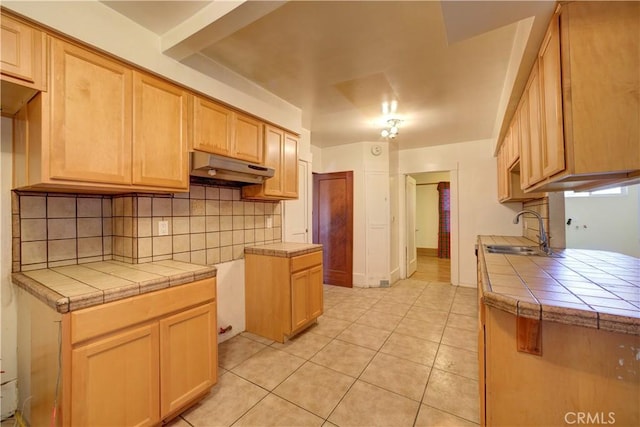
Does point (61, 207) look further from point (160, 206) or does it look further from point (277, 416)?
point (277, 416)

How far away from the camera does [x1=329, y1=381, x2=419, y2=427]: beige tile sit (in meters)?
1.48

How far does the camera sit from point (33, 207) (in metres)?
1.51

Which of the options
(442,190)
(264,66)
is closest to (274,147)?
(264,66)

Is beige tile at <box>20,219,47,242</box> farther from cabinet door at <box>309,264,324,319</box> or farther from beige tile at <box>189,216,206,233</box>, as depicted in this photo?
cabinet door at <box>309,264,324,319</box>

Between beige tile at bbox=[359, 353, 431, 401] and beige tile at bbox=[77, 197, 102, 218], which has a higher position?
beige tile at bbox=[77, 197, 102, 218]

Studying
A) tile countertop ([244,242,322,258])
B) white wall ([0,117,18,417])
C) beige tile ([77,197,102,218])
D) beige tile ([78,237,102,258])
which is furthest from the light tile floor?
beige tile ([77,197,102,218])

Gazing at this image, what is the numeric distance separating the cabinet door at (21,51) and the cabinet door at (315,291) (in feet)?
7.34

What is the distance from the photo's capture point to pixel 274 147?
8.36 ft

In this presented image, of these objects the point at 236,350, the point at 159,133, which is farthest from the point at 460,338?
the point at 159,133

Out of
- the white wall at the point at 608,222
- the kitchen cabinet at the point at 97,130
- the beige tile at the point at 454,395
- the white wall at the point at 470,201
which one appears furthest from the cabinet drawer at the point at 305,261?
the white wall at the point at 608,222

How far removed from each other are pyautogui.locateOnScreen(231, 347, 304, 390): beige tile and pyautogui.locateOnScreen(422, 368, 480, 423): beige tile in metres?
0.98

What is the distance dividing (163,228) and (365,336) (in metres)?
2.04

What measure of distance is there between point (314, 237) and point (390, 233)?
52.2 inches

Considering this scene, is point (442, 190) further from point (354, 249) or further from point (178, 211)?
point (178, 211)
